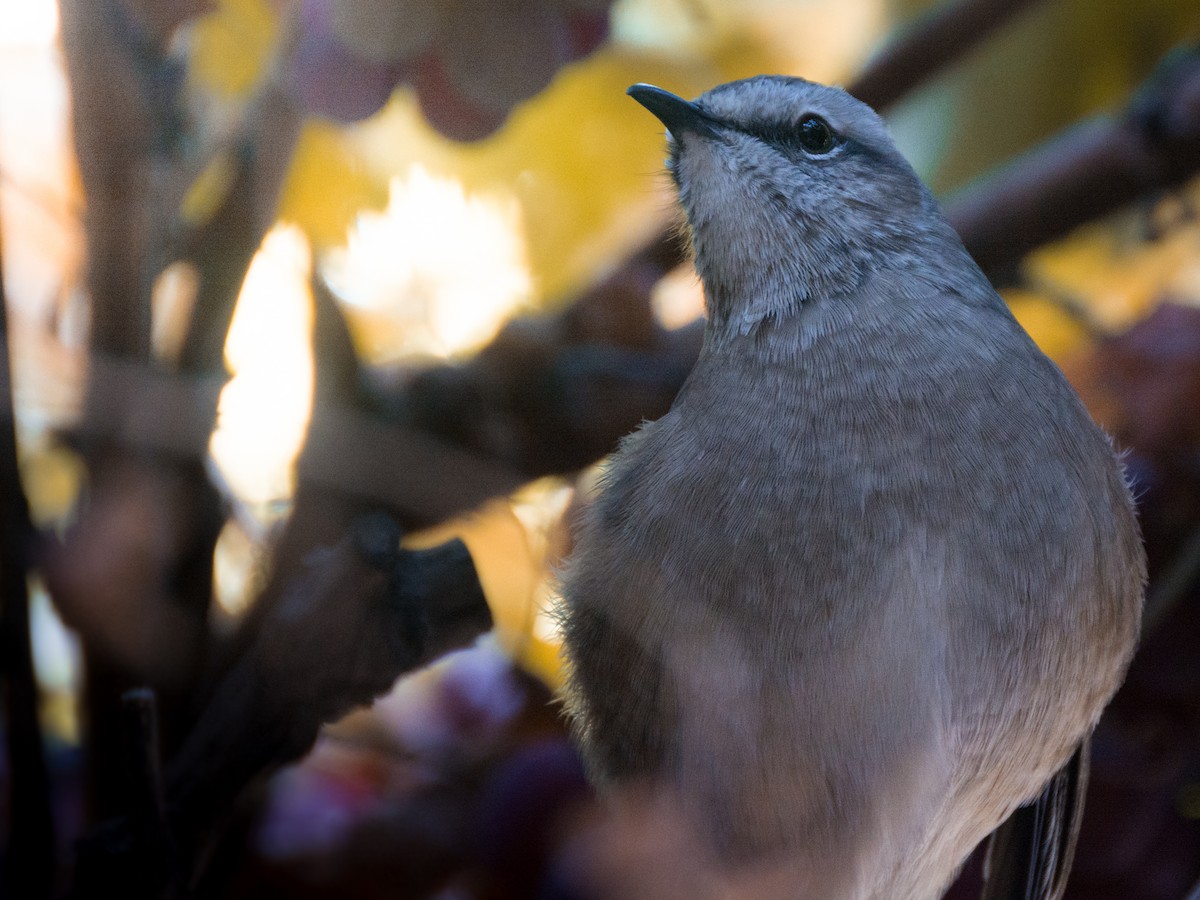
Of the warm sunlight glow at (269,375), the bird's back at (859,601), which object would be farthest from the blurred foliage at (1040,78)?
the warm sunlight glow at (269,375)

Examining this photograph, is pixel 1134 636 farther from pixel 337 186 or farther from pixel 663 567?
pixel 337 186

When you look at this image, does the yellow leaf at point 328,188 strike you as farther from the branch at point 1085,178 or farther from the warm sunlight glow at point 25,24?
the branch at point 1085,178

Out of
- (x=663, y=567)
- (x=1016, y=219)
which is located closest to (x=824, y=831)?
(x=663, y=567)

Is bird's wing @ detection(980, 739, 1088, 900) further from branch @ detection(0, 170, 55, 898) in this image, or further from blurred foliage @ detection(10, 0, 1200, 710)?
branch @ detection(0, 170, 55, 898)

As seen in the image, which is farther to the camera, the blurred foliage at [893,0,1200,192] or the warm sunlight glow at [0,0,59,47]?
the blurred foliage at [893,0,1200,192]

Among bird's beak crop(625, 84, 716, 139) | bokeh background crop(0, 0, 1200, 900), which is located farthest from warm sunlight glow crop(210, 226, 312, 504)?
bird's beak crop(625, 84, 716, 139)

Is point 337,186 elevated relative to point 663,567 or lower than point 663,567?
elevated
